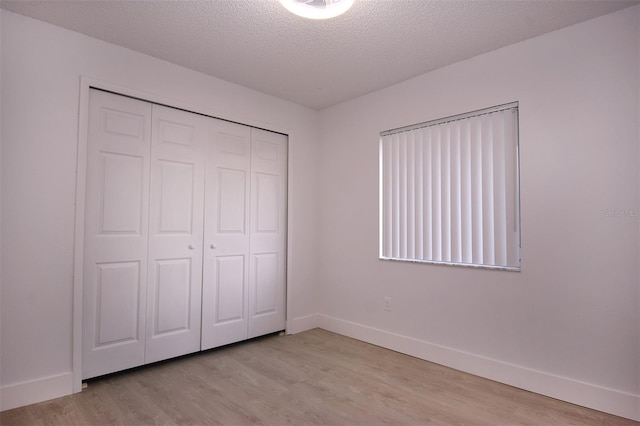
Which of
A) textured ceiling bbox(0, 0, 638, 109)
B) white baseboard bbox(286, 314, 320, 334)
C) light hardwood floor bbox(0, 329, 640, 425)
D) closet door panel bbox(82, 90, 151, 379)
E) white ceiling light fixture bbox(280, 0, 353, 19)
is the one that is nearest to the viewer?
white ceiling light fixture bbox(280, 0, 353, 19)

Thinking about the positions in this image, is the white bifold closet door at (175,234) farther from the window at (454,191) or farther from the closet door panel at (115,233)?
the window at (454,191)

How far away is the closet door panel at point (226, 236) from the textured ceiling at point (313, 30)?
0.68m

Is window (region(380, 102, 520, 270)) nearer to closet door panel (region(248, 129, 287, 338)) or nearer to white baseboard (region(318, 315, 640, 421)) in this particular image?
white baseboard (region(318, 315, 640, 421))

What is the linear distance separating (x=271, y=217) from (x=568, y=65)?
9.17ft

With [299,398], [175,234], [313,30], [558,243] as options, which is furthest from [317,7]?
[299,398]

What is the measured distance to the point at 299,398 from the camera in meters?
2.35

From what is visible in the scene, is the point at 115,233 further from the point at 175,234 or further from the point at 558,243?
the point at 558,243

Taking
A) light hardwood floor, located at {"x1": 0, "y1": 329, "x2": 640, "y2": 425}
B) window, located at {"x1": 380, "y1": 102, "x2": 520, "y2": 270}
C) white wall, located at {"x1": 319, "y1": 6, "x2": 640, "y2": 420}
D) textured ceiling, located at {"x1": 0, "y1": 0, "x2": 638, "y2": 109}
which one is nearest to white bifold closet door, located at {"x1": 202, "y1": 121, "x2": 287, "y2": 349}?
light hardwood floor, located at {"x1": 0, "y1": 329, "x2": 640, "y2": 425}

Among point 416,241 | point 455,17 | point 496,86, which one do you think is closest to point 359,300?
point 416,241

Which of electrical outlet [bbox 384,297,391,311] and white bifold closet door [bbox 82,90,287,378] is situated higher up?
white bifold closet door [bbox 82,90,287,378]

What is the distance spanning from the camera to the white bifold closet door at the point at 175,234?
2625mm

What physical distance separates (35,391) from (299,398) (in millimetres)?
1702

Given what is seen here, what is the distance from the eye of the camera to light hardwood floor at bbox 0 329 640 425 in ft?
6.88

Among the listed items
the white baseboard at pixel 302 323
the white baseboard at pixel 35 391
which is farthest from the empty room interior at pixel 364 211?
the white baseboard at pixel 302 323
